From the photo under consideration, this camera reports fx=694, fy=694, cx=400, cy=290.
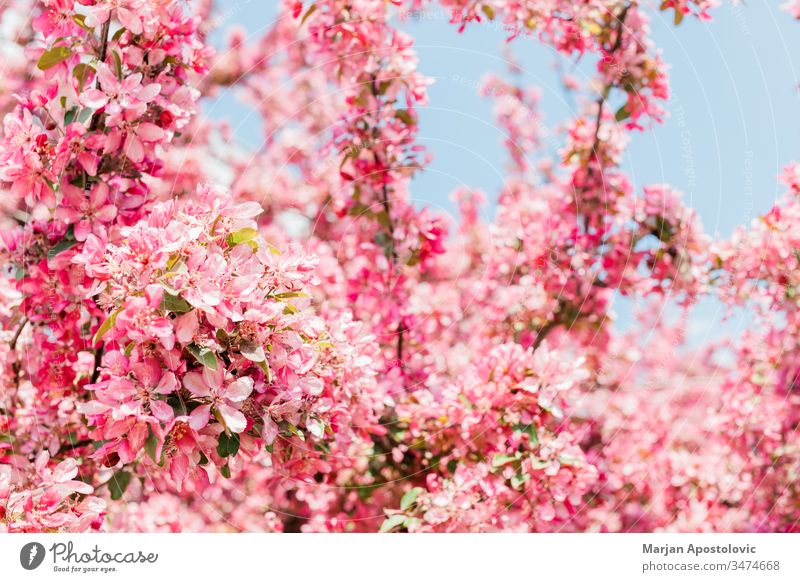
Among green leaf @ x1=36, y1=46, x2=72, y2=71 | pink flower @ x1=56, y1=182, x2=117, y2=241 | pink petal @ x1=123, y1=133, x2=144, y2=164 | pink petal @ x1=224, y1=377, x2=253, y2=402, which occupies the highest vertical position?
green leaf @ x1=36, y1=46, x2=72, y2=71

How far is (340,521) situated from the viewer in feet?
10.00

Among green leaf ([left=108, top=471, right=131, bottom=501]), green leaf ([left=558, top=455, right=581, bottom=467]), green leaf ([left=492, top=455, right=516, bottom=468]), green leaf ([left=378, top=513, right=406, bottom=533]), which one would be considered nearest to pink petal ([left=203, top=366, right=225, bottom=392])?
green leaf ([left=108, top=471, right=131, bottom=501])

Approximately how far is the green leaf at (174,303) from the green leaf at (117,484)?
1069 mm

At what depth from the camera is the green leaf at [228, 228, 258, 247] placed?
173cm

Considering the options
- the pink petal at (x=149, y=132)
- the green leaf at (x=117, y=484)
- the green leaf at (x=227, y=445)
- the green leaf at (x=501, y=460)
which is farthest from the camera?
the green leaf at (x=501, y=460)

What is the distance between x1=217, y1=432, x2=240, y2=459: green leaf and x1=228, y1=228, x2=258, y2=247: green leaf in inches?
18.7

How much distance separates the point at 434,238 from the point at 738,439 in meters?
1.96

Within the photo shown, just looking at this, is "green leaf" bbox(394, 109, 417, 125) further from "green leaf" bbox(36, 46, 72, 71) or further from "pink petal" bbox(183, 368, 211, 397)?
"pink petal" bbox(183, 368, 211, 397)

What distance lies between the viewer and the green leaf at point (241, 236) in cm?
173

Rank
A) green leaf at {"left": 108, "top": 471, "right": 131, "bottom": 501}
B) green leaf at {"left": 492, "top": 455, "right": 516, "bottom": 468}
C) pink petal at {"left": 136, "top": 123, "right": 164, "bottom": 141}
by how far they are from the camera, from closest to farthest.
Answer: pink petal at {"left": 136, "top": 123, "right": 164, "bottom": 141} < green leaf at {"left": 108, "top": 471, "right": 131, "bottom": 501} < green leaf at {"left": 492, "top": 455, "right": 516, "bottom": 468}

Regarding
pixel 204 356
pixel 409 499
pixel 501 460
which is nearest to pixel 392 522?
A: pixel 409 499

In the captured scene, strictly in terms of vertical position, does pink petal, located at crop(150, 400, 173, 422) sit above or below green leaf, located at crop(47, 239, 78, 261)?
below

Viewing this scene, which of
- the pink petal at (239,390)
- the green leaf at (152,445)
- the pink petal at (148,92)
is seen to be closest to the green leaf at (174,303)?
the pink petal at (239,390)

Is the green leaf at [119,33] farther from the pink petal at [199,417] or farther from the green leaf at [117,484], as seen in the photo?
the green leaf at [117,484]
